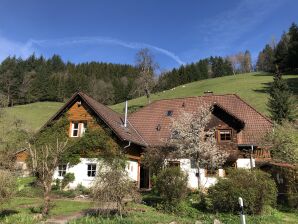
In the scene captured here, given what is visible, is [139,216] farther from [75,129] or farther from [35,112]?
[35,112]

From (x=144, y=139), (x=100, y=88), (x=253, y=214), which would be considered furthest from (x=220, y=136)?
(x=100, y=88)

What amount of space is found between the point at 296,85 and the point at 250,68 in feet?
241

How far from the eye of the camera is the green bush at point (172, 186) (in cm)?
1695

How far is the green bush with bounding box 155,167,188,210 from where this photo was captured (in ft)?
55.6

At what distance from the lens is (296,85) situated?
70375 millimetres

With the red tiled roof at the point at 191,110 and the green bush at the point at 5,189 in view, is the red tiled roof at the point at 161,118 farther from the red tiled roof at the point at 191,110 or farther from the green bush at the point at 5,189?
the green bush at the point at 5,189

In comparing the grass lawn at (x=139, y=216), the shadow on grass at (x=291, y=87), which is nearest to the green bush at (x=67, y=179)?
the grass lawn at (x=139, y=216)

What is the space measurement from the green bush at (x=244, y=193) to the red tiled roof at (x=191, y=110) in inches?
463

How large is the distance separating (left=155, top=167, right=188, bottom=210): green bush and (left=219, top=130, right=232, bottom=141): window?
40.5ft

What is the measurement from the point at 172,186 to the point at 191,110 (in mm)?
17376

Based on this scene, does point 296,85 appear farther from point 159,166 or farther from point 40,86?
point 40,86

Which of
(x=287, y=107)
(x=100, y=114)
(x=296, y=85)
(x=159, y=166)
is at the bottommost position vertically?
(x=159, y=166)

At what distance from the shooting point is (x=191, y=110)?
33.5 metres

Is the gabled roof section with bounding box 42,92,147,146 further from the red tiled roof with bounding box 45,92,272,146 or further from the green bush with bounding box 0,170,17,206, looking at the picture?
the green bush with bounding box 0,170,17,206
